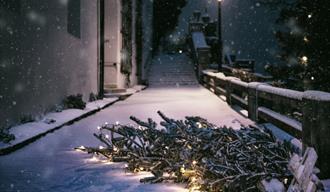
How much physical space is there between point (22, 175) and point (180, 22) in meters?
41.7

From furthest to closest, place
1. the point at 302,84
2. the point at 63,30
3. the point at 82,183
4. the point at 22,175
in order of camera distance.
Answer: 1. the point at 302,84
2. the point at 63,30
3. the point at 22,175
4. the point at 82,183

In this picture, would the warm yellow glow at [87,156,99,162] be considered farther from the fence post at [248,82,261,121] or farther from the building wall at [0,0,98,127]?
the fence post at [248,82,261,121]

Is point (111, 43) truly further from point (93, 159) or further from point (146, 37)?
point (93, 159)

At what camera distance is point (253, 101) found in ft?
35.7

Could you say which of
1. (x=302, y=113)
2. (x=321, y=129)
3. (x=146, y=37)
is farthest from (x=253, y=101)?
(x=146, y=37)

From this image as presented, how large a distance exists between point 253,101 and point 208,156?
605 cm

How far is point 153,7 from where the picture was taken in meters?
40.9

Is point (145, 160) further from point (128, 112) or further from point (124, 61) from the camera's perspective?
point (124, 61)

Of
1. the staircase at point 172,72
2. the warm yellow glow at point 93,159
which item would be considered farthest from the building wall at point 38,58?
the staircase at point 172,72

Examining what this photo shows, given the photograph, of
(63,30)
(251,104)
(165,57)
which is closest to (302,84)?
(251,104)

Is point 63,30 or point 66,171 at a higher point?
point 63,30

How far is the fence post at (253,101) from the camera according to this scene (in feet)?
34.8

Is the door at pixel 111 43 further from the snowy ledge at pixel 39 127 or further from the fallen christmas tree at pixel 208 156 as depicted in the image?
the fallen christmas tree at pixel 208 156

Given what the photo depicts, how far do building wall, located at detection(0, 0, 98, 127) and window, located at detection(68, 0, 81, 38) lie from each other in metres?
0.28
